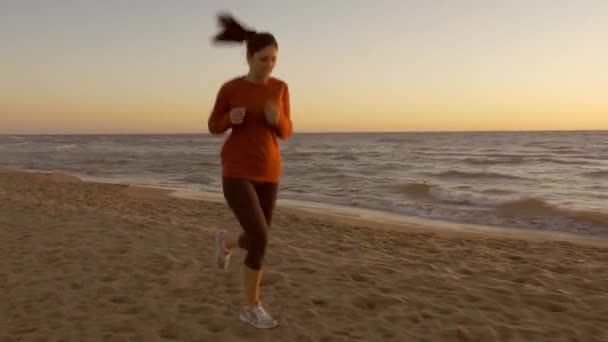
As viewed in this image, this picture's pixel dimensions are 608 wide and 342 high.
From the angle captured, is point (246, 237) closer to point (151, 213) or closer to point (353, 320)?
point (353, 320)

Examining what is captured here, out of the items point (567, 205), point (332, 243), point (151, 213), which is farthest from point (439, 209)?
point (151, 213)

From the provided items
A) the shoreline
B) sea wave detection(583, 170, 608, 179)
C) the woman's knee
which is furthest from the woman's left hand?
sea wave detection(583, 170, 608, 179)

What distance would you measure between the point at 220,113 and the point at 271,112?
345 mm

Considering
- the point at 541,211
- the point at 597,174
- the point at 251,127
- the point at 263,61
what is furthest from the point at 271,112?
the point at 597,174

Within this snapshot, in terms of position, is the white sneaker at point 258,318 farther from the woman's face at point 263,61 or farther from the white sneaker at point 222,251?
the woman's face at point 263,61

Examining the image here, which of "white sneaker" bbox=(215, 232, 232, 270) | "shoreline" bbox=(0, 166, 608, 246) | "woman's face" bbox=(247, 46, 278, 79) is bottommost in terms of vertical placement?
"shoreline" bbox=(0, 166, 608, 246)

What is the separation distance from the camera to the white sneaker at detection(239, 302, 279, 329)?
3.47 meters

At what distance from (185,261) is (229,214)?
14.7 ft

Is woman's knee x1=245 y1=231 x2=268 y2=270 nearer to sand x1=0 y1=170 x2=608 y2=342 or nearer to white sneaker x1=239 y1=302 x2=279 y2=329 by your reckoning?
white sneaker x1=239 y1=302 x2=279 y2=329

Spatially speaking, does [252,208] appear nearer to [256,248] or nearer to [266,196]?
[266,196]

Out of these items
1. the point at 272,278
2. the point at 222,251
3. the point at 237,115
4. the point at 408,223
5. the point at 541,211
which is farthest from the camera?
the point at 541,211

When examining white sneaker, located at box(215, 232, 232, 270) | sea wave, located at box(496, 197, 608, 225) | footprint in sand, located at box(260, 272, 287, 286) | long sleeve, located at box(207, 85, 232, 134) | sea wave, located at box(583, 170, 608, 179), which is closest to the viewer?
long sleeve, located at box(207, 85, 232, 134)

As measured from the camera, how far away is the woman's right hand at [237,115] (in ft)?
9.78

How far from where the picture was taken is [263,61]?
302 cm
